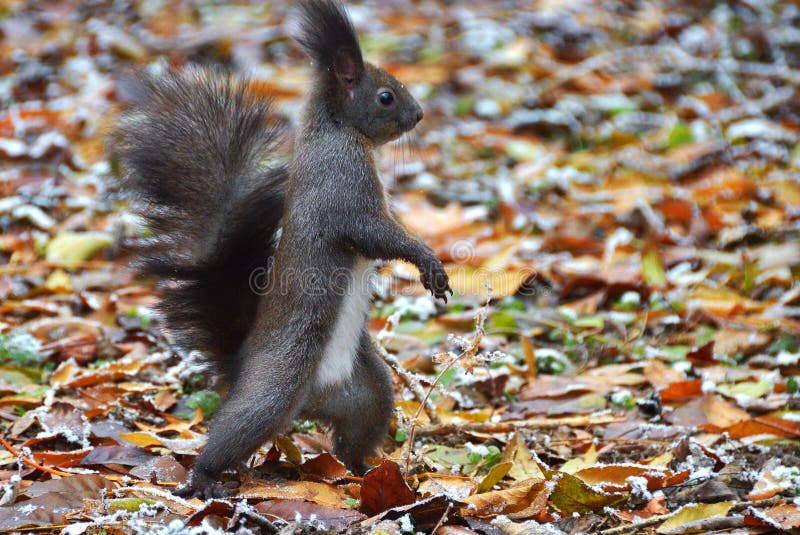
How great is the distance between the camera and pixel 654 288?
4258 millimetres

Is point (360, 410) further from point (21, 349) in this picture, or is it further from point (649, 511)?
point (21, 349)

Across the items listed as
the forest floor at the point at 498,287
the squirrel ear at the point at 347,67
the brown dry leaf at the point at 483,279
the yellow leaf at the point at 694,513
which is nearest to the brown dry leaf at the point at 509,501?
the forest floor at the point at 498,287

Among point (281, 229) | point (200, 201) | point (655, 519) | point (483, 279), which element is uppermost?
point (200, 201)

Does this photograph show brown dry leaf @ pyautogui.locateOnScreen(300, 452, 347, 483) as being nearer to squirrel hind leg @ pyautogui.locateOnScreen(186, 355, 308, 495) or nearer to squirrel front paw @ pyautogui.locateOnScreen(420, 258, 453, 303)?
squirrel hind leg @ pyautogui.locateOnScreen(186, 355, 308, 495)

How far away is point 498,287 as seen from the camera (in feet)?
14.1

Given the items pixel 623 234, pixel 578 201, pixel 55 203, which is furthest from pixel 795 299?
pixel 55 203

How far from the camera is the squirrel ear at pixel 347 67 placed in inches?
119

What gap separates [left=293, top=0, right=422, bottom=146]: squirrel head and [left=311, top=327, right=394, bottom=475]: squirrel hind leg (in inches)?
28.8

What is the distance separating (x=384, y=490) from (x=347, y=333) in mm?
697

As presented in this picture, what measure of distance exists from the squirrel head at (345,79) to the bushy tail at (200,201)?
283 mm

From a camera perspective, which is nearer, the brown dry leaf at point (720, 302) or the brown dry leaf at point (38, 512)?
the brown dry leaf at point (38, 512)

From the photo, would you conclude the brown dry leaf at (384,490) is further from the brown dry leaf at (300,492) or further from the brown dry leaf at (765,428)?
the brown dry leaf at (765,428)

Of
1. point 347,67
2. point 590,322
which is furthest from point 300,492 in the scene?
point 590,322

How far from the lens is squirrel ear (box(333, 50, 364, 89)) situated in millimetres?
3035
